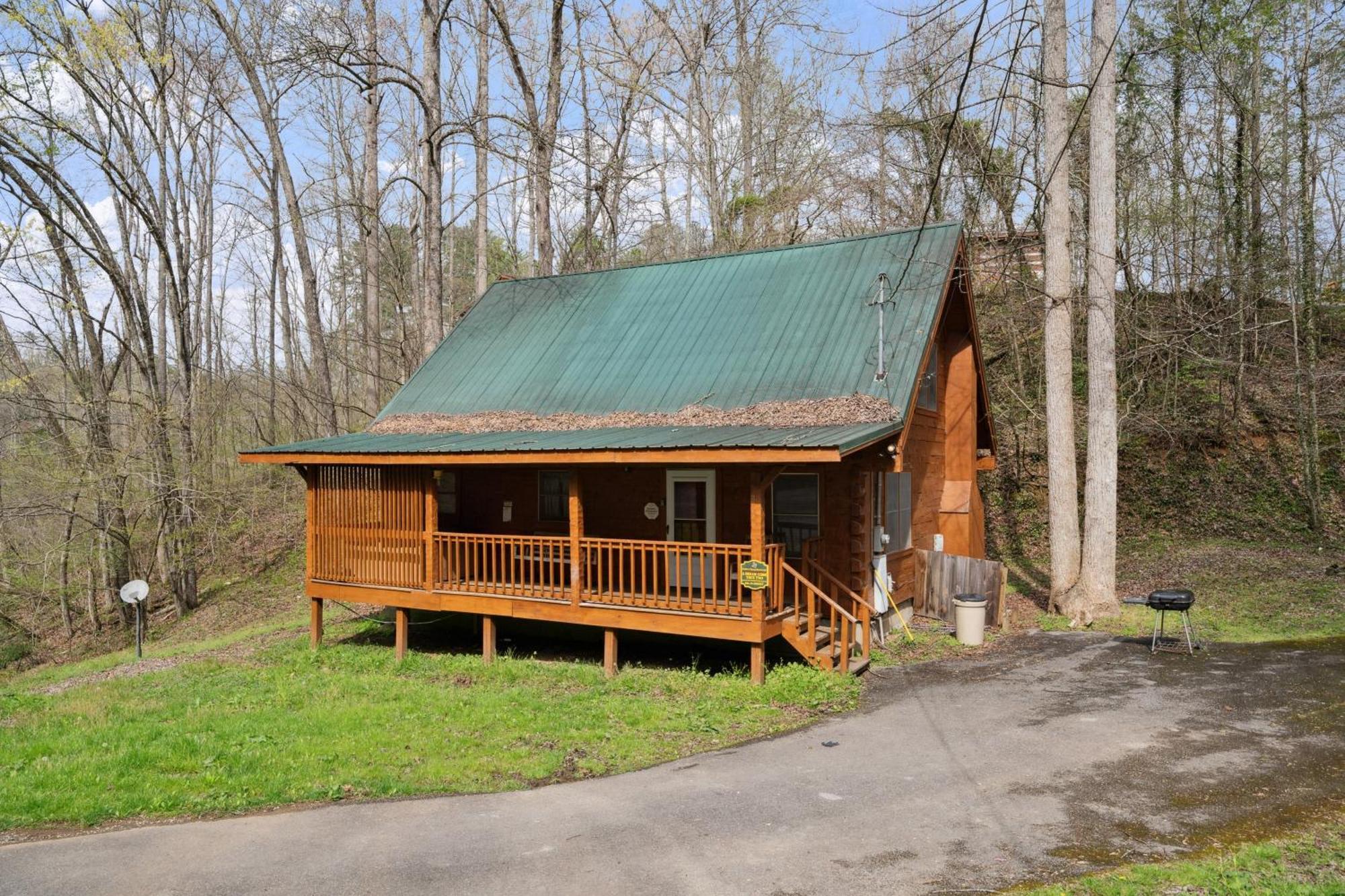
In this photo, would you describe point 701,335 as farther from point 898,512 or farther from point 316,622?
point 316,622

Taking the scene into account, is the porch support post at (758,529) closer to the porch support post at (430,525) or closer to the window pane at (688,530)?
the window pane at (688,530)

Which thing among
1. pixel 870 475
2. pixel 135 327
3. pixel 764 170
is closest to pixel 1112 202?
pixel 870 475

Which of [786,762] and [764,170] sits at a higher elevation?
[764,170]

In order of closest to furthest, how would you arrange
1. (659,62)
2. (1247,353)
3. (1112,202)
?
1. (1112,202)
2. (1247,353)
3. (659,62)

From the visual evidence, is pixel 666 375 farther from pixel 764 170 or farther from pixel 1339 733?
pixel 764 170

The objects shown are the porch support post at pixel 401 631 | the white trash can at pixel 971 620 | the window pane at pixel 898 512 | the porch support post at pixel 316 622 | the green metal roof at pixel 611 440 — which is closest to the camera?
the green metal roof at pixel 611 440

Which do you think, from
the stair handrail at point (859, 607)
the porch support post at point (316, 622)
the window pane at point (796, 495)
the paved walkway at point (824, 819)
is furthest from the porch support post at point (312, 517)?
the stair handrail at point (859, 607)

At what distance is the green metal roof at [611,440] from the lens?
989cm

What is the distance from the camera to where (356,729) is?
9.16 metres

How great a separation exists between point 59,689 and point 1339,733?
1706 centimetres

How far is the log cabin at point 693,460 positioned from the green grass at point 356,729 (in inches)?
34.2

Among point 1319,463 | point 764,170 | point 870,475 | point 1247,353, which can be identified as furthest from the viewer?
point 764,170

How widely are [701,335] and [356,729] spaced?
825 centimetres

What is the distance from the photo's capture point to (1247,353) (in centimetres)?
2331
